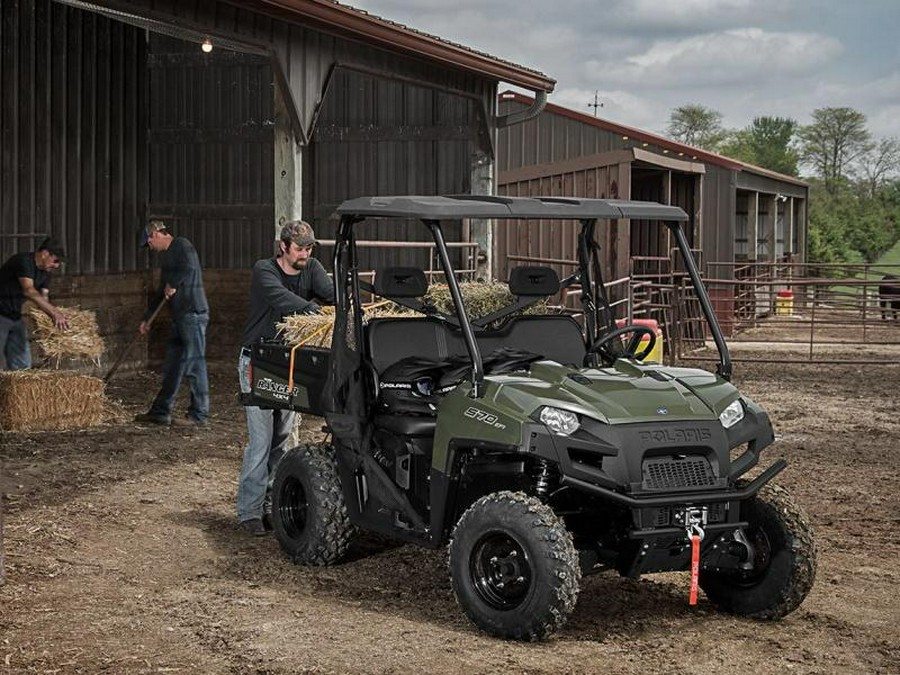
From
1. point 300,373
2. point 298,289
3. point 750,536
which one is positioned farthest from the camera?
point 298,289

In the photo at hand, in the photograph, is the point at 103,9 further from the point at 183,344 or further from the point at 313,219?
the point at 313,219

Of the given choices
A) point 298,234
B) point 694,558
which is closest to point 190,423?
point 298,234

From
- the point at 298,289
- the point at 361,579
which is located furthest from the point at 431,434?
the point at 298,289

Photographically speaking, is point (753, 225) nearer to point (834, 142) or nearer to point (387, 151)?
point (387, 151)

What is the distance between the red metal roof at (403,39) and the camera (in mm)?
11695

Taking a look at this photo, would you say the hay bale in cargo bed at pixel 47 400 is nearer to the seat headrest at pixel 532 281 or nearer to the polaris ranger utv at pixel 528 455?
the polaris ranger utv at pixel 528 455

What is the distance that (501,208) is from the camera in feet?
20.1

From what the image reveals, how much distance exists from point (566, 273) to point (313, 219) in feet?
11.0

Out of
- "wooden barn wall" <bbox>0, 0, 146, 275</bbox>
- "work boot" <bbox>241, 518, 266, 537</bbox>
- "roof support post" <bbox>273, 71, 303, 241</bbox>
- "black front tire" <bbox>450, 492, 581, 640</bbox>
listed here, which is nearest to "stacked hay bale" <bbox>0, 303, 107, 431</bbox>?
"roof support post" <bbox>273, 71, 303, 241</bbox>

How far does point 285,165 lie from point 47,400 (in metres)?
2.77

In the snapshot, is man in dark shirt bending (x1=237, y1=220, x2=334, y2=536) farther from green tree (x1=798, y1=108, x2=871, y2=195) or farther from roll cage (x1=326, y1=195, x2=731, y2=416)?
green tree (x1=798, y1=108, x2=871, y2=195)

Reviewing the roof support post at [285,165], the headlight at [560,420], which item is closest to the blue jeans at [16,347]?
the roof support post at [285,165]

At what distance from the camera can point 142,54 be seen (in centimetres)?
1783

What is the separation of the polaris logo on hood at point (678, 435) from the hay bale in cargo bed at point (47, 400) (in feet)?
24.1
